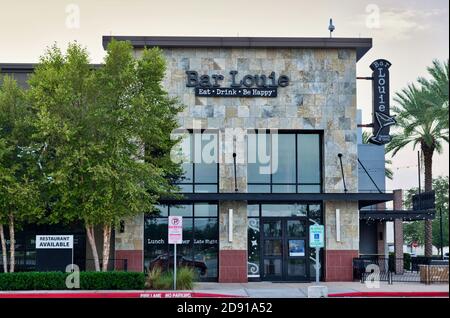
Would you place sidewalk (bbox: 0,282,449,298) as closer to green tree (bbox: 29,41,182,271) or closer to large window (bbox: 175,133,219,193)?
green tree (bbox: 29,41,182,271)

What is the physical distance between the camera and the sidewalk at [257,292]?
996 inches

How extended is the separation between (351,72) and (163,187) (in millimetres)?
10712

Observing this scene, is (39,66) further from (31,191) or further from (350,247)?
(350,247)

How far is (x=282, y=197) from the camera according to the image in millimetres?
31375

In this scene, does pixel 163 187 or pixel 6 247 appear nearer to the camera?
pixel 163 187

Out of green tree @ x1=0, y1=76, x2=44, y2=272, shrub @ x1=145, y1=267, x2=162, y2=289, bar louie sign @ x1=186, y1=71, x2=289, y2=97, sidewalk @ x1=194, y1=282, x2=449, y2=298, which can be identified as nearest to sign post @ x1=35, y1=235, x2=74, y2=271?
green tree @ x1=0, y1=76, x2=44, y2=272

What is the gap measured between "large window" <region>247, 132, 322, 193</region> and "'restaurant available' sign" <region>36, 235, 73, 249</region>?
913 centimetres

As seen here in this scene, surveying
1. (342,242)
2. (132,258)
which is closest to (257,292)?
(342,242)

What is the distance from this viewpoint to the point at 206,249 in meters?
32.0

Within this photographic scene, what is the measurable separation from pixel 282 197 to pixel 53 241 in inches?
405

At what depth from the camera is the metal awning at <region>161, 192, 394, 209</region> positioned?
31031 mm

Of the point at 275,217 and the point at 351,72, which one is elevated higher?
the point at 351,72
